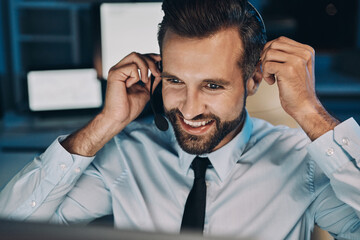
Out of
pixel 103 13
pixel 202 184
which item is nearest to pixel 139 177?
pixel 202 184

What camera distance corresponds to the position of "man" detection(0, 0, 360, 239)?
3.46ft

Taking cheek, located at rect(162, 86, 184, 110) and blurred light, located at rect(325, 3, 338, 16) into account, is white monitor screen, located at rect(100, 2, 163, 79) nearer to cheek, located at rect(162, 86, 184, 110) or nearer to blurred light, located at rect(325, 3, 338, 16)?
cheek, located at rect(162, 86, 184, 110)

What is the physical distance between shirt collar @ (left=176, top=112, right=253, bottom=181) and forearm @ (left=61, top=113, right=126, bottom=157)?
22 cm

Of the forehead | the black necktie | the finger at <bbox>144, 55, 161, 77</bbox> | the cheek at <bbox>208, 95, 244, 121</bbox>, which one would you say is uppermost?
the forehead

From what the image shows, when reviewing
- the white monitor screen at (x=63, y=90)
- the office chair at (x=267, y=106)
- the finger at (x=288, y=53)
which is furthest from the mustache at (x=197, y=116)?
the white monitor screen at (x=63, y=90)

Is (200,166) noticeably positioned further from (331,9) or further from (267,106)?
(331,9)

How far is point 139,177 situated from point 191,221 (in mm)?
222

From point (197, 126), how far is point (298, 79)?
303 millimetres

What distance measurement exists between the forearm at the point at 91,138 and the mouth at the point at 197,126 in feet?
0.71

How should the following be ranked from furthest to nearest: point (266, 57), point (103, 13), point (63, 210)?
point (103, 13)
point (63, 210)
point (266, 57)

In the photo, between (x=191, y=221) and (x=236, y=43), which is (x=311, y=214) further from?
(x=236, y=43)

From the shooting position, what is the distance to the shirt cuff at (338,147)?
100 cm

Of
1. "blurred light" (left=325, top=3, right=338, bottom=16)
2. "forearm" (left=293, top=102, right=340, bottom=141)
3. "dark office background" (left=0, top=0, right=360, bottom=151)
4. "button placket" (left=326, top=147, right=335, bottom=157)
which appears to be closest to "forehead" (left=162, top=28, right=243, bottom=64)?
"forearm" (left=293, top=102, right=340, bottom=141)

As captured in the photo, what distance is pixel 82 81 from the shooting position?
260 cm
